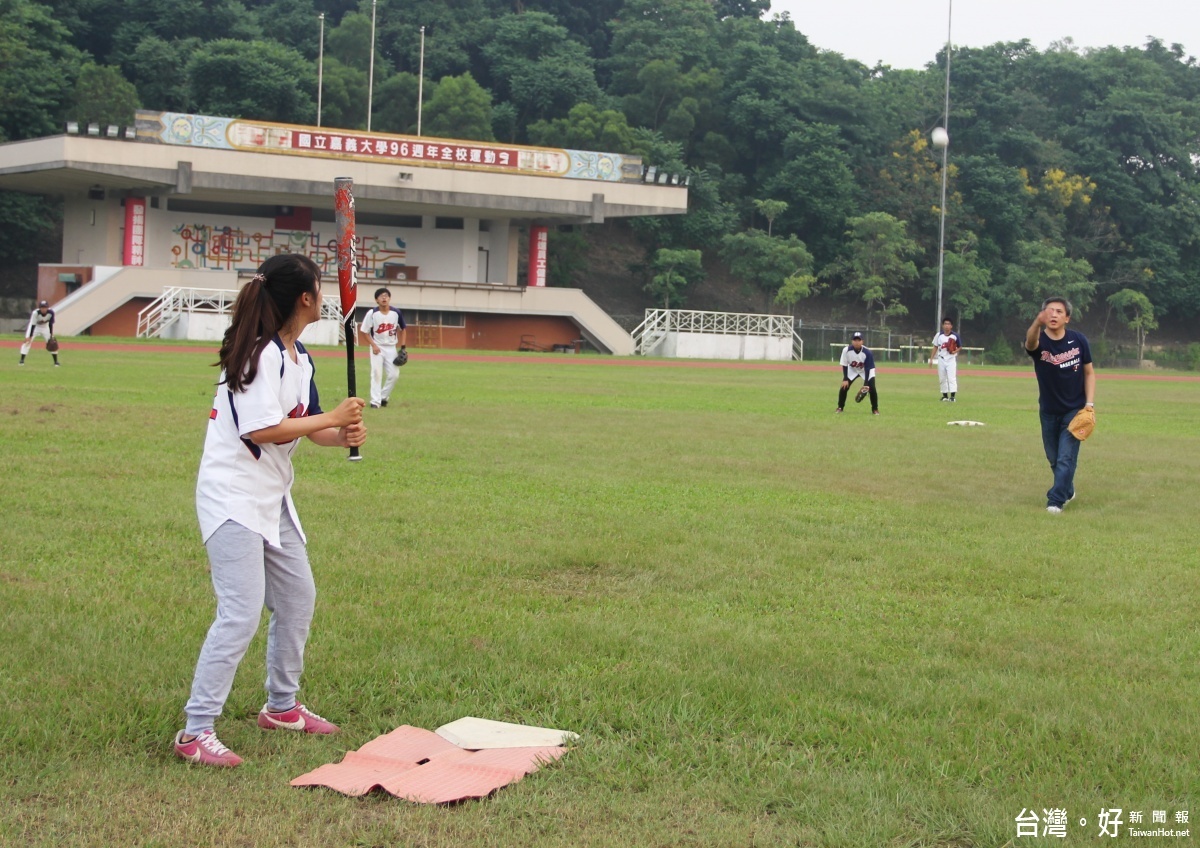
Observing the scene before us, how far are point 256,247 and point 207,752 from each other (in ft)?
193

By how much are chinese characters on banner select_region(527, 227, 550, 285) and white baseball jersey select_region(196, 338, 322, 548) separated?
58382mm

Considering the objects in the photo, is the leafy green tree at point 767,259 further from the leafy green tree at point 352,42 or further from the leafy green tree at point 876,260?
the leafy green tree at point 352,42

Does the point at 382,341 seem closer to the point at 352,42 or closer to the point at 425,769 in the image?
the point at 425,769

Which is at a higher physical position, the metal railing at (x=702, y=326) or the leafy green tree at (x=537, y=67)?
the leafy green tree at (x=537, y=67)

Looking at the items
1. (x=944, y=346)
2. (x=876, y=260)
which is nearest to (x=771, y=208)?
(x=876, y=260)

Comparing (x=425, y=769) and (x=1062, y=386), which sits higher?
(x=1062, y=386)

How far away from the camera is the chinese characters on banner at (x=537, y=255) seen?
62875 mm

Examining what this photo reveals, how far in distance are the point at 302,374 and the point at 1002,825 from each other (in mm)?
3022

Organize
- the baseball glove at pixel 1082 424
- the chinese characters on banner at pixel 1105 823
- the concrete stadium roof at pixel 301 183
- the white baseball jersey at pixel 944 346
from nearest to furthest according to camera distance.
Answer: the chinese characters on banner at pixel 1105 823
the baseball glove at pixel 1082 424
the white baseball jersey at pixel 944 346
the concrete stadium roof at pixel 301 183

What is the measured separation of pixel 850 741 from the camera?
5.06 meters

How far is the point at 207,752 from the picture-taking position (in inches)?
186

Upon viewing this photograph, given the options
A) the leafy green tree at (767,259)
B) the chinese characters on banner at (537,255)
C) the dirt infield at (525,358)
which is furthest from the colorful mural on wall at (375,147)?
the dirt infield at (525,358)

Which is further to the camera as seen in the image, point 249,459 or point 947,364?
point 947,364

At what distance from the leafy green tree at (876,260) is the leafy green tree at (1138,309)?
1329 cm
